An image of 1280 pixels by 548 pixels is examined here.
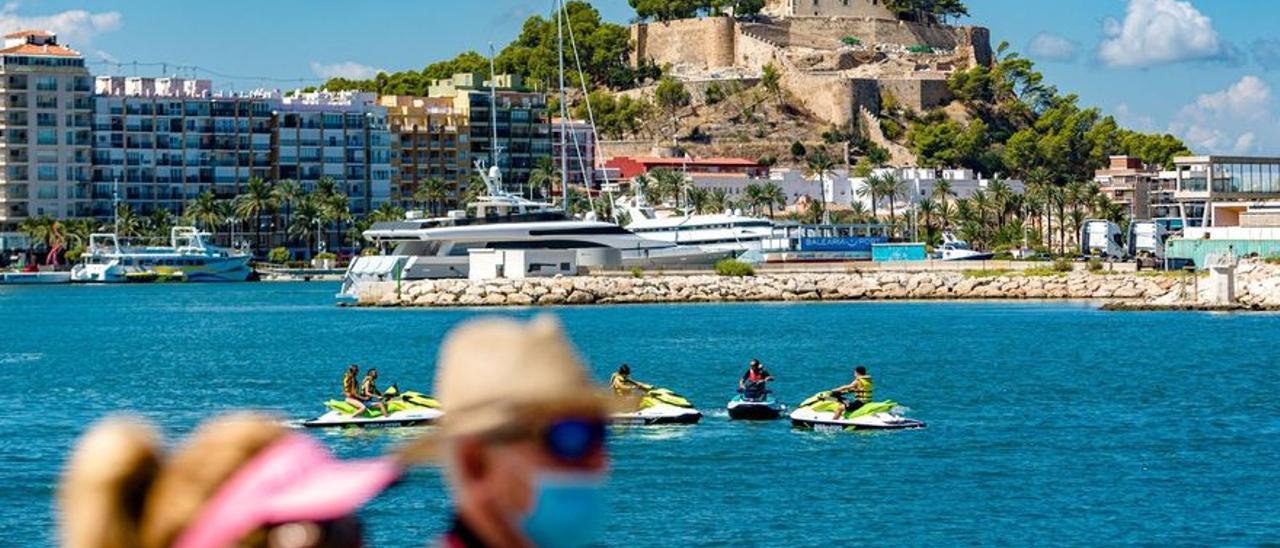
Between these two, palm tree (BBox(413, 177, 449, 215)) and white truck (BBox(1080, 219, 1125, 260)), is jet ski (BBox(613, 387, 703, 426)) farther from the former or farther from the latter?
palm tree (BBox(413, 177, 449, 215))

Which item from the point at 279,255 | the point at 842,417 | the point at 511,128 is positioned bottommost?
the point at 842,417

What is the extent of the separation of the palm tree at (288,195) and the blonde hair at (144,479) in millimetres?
151652

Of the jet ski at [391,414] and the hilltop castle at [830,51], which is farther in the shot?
the hilltop castle at [830,51]

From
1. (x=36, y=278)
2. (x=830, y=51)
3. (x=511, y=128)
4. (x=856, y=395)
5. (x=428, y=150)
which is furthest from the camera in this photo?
(x=830, y=51)

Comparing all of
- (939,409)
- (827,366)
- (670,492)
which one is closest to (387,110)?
(827,366)

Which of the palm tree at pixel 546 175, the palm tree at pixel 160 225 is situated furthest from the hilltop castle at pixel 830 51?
the palm tree at pixel 160 225

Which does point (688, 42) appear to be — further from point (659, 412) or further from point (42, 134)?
point (659, 412)

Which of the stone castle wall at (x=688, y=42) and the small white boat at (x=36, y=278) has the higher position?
the stone castle wall at (x=688, y=42)

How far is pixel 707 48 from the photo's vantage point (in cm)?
18912

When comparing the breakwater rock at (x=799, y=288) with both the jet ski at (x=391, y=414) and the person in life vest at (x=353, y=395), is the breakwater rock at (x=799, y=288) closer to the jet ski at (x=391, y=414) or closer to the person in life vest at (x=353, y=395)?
the jet ski at (x=391, y=414)

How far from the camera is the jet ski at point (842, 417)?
122 feet

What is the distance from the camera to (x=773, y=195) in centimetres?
15900

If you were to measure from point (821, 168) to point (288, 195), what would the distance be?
3856 centimetres

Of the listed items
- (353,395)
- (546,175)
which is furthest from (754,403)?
(546,175)
